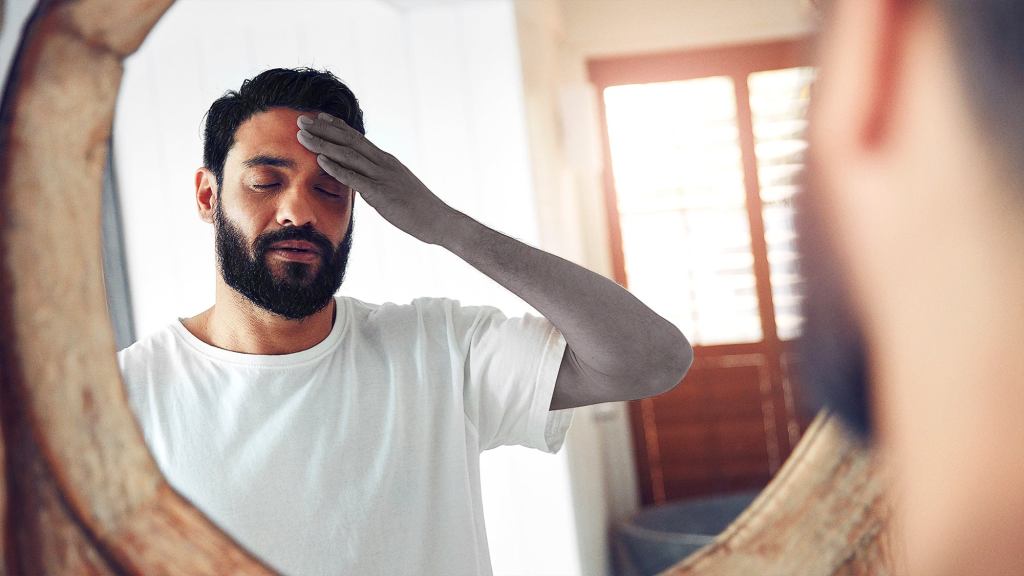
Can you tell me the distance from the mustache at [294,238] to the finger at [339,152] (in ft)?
0.16

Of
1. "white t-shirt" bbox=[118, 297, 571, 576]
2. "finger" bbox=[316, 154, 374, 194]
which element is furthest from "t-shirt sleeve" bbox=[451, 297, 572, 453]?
"finger" bbox=[316, 154, 374, 194]

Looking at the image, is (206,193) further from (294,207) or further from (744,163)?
(744,163)

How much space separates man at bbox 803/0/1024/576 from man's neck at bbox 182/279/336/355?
33 centimetres

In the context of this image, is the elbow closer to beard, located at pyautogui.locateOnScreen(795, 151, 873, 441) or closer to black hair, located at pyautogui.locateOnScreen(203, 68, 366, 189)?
beard, located at pyautogui.locateOnScreen(795, 151, 873, 441)

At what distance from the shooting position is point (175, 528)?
0.52 meters

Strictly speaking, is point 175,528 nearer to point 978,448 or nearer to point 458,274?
point 458,274

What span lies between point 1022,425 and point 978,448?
0.02 m

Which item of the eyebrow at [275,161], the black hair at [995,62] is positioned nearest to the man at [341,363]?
Answer: the eyebrow at [275,161]

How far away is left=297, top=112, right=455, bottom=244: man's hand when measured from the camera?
1.62ft

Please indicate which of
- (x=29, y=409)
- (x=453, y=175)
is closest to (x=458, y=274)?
(x=453, y=175)

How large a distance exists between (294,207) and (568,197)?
0.58 ft

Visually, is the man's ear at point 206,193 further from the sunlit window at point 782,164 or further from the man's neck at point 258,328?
the sunlit window at point 782,164

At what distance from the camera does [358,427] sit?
1.73 feet

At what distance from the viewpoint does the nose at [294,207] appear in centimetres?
49
